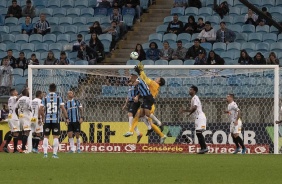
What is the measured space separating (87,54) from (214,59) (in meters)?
4.59

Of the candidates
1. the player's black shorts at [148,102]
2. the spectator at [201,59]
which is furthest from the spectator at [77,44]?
the player's black shorts at [148,102]

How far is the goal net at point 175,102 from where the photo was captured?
2483cm

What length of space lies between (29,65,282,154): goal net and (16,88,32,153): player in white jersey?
2.98 feet

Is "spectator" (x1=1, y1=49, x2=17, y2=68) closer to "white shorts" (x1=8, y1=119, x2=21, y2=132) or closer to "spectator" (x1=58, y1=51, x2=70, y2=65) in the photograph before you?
"spectator" (x1=58, y1=51, x2=70, y2=65)

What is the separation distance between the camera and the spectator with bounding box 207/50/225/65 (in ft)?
87.4

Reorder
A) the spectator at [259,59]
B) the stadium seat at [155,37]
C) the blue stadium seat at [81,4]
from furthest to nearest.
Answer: the blue stadium seat at [81,4]
the stadium seat at [155,37]
the spectator at [259,59]

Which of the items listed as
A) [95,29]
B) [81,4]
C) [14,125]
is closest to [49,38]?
[95,29]

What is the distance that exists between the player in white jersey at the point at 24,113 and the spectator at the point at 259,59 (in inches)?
281

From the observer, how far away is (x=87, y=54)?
2872cm

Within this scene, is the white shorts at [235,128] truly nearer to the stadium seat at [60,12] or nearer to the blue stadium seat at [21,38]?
the blue stadium seat at [21,38]

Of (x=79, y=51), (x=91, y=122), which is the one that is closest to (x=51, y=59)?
(x=79, y=51)

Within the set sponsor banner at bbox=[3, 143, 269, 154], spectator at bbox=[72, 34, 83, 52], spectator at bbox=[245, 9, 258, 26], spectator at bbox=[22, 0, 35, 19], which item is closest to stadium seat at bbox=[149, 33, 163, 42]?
spectator at bbox=[72, 34, 83, 52]

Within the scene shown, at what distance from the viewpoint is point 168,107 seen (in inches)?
1000

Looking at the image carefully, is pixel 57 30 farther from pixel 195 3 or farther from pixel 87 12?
pixel 195 3
